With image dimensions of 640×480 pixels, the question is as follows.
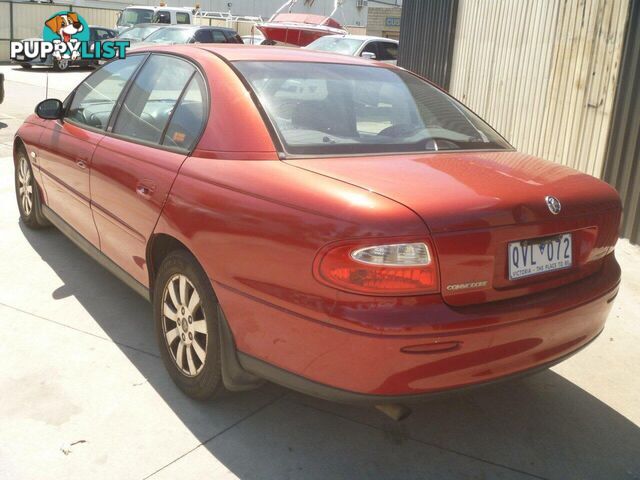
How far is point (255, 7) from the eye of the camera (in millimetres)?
47594

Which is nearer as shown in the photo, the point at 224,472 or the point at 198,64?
the point at 224,472

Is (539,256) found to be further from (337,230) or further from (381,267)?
(337,230)

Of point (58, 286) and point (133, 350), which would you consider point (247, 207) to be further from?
point (58, 286)

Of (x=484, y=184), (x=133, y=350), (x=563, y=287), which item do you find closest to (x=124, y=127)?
(x=133, y=350)

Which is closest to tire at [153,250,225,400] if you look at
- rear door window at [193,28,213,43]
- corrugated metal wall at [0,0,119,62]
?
rear door window at [193,28,213,43]

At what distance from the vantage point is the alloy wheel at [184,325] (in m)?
3.05

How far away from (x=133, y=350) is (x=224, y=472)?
4.04 feet

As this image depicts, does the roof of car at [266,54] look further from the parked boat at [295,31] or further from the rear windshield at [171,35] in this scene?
the parked boat at [295,31]

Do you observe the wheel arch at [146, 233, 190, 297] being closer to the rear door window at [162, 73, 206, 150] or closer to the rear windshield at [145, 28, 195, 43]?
the rear door window at [162, 73, 206, 150]

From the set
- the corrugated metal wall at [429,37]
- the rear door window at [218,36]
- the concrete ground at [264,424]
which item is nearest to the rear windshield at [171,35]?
the rear door window at [218,36]

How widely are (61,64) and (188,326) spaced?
23.3m

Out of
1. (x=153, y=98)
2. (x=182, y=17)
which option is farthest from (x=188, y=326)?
(x=182, y=17)

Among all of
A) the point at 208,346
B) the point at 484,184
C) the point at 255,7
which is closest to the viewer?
the point at 484,184

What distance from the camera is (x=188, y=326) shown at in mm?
3131
